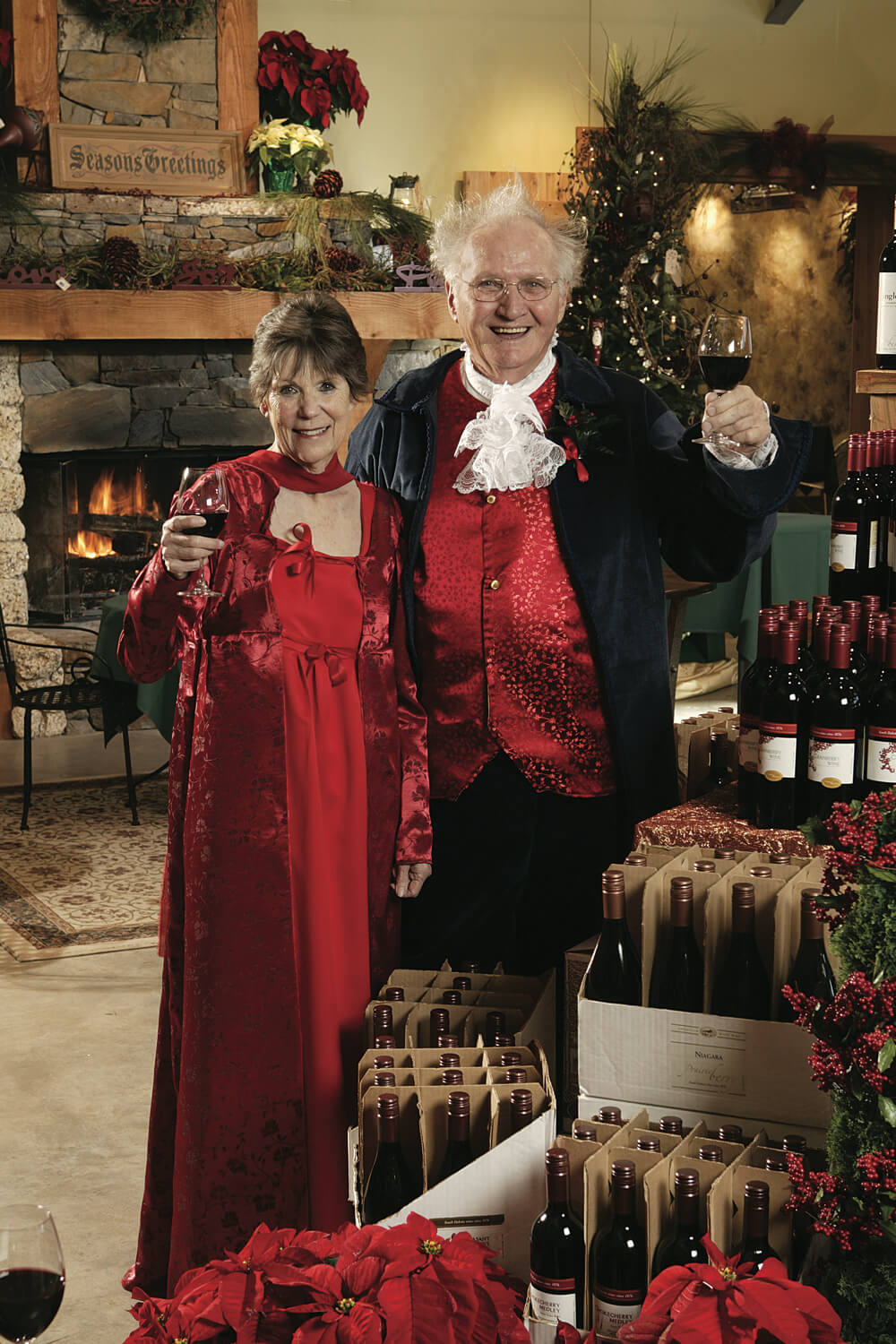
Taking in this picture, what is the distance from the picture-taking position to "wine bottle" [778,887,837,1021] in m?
1.54

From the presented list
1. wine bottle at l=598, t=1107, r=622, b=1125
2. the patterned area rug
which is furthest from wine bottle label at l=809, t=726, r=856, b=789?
the patterned area rug

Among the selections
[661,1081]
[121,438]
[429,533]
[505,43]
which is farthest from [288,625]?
[505,43]

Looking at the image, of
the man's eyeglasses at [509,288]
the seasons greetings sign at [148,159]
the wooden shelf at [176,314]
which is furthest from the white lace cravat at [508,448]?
the seasons greetings sign at [148,159]

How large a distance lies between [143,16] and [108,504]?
7.56ft

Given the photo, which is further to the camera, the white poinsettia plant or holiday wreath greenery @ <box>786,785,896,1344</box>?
the white poinsettia plant

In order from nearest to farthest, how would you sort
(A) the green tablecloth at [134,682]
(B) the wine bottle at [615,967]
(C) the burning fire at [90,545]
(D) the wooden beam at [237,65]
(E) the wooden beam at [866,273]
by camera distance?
(B) the wine bottle at [615,967]
(A) the green tablecloth at [134,682]
(D) the wooden beam at [237,65]
(C) the burning fire at [90,545]
(E) the wooden beam at [866,273]

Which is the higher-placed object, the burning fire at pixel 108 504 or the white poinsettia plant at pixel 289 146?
the white poinsettia plant at pixel 289 146

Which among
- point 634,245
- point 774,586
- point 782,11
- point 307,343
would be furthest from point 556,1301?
point 782,11

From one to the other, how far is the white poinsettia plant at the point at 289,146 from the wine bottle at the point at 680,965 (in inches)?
228

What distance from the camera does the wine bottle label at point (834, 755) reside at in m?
1.75

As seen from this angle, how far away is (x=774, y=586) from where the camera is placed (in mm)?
5355

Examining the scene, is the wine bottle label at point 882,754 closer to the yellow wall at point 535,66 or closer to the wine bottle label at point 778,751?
the wine bottle label at point 778,751

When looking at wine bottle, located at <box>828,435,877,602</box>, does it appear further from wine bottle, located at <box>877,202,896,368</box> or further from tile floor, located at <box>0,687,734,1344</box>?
tile floor, located at <box>0,687,734,1344</box>

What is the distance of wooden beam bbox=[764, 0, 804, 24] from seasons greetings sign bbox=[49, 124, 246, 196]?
11.0 ft
